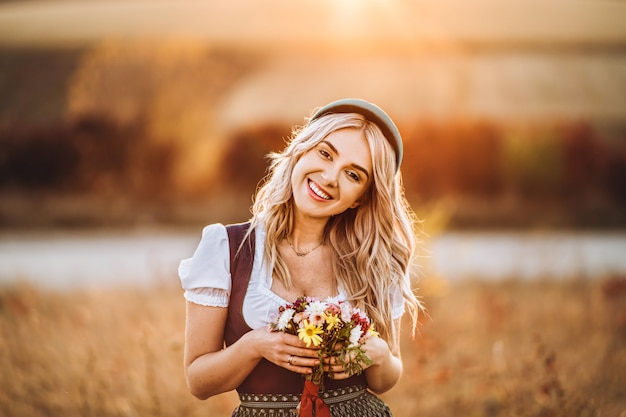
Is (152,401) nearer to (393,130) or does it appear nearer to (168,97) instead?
(393,130)

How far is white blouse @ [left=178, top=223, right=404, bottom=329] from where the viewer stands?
2.60 metres

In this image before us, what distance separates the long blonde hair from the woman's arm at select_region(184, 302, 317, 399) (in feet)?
0.93

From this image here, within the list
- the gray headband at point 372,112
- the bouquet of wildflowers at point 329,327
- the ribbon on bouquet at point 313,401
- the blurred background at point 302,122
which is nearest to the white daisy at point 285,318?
the bouquet of wildflowers at point 329,327

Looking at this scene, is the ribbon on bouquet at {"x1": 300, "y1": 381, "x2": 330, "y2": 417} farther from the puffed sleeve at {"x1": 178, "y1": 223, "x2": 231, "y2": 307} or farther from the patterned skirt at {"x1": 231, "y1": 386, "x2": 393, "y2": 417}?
the puffed sleeve at {"x1": 178, "y1": 223, "x2": 231, "y2": 307}

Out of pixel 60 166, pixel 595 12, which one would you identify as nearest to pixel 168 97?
pixel 60 166

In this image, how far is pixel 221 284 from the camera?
102 inches

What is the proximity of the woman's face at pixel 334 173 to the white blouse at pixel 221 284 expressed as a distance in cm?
30

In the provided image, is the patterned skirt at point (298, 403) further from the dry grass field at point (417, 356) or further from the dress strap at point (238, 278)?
the dry grass field at point (417, 356)

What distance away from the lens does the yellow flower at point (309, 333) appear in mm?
A: 2342

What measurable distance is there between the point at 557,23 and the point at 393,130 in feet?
82.2

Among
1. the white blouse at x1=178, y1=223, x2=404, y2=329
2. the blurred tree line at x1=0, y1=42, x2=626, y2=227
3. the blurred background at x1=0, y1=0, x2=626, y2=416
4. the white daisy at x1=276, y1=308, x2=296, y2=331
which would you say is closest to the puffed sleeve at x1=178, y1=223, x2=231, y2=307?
A: the white blouse at x1=178, y1=223, x2=404, y2=329

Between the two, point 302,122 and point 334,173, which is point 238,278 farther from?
point 302,122

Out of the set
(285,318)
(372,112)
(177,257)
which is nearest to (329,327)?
(285,318)

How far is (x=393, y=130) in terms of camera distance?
2750mm
